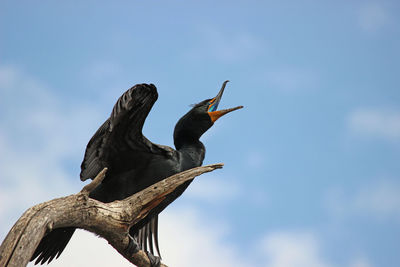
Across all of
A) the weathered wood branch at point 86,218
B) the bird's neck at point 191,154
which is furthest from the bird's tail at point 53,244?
the bird's neck at point 191,154

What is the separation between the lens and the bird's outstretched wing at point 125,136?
4.51 metres

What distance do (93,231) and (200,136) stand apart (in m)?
1.68

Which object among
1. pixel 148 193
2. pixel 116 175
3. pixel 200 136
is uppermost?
pixel 200 136

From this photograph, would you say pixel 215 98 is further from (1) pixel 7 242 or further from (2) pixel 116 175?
(1) pixel 7 242

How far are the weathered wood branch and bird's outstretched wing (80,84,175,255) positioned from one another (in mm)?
610

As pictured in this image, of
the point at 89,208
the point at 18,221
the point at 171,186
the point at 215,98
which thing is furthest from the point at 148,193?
the point at 215,98

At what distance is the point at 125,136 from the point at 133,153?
25cm

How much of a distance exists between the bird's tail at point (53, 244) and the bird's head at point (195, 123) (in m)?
1.40

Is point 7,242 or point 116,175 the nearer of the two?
point 7,242

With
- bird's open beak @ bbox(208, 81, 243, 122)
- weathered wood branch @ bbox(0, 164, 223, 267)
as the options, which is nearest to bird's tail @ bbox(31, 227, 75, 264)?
weathered wood branch @ bbox(0, 164, 223, 267)

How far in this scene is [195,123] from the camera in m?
5.54

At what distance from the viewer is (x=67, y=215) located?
13.1 feet

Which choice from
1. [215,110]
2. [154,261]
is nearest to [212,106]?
[215,110]

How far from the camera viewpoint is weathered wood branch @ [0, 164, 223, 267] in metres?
3.57
